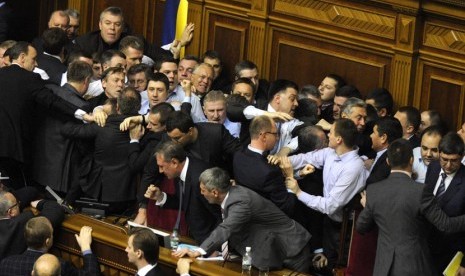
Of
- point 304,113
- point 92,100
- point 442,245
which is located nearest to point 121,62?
point 92,100

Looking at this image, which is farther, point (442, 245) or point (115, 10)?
point (115, 10)

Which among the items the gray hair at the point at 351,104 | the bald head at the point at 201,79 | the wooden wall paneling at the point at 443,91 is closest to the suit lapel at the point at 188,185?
the gray hair at the point at 351,104

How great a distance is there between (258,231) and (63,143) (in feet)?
6.52

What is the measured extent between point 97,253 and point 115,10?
3335mm

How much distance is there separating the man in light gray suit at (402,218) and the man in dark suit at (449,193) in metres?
0.17

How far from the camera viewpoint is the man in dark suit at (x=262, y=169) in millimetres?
9758

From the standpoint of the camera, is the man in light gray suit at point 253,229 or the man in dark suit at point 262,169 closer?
the man in light gray suit at point 253,229

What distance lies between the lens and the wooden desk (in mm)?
9336

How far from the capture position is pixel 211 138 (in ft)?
33.7

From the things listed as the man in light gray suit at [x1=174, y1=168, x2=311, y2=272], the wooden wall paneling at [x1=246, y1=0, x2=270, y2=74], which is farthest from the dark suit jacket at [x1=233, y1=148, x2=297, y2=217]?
the wooden wall paneling at [x1=246, y1=0, x2=270, y2=74]

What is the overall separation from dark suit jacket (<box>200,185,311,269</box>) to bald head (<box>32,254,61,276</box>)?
995 mm

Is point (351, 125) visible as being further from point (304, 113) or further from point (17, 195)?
point (17, 195)

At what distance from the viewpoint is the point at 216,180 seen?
30.7 ft

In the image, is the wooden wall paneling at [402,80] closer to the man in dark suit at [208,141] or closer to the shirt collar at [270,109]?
the shirt collar at [270,109]
